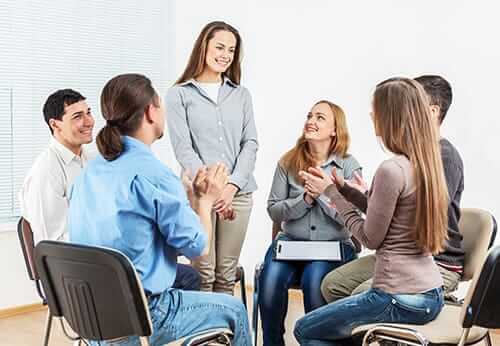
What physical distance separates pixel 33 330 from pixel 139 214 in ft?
7.87

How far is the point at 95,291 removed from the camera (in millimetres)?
2346

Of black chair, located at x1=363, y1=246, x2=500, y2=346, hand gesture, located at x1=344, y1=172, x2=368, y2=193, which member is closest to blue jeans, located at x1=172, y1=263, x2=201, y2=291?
hand gesture, located at x1=344, y1=172, x2=368, y2=193

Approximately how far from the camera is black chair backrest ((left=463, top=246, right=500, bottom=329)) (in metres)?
2.39

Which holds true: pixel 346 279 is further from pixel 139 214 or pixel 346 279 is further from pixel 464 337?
pixel 139 214

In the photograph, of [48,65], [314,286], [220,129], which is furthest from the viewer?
[48,65]

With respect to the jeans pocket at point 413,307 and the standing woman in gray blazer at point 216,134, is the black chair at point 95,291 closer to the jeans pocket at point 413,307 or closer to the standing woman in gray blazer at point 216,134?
the jeans pocket at point 413,307

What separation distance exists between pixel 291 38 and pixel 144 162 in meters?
2.95

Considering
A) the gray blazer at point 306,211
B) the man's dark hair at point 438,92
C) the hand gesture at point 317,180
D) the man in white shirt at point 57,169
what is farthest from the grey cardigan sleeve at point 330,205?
the man in white shirt at point 57,169

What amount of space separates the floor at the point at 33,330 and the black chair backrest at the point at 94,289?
1.59 meters

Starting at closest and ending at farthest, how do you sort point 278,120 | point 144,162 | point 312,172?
point 144,162 < point 312,172 < point 278,120

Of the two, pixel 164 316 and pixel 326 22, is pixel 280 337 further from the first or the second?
pixel 326 22

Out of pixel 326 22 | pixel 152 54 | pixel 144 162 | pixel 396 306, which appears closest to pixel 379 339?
pixel 396 306

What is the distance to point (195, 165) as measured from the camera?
12.0 ft

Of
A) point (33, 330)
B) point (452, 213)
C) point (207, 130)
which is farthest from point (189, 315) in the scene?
point (33, 330)
